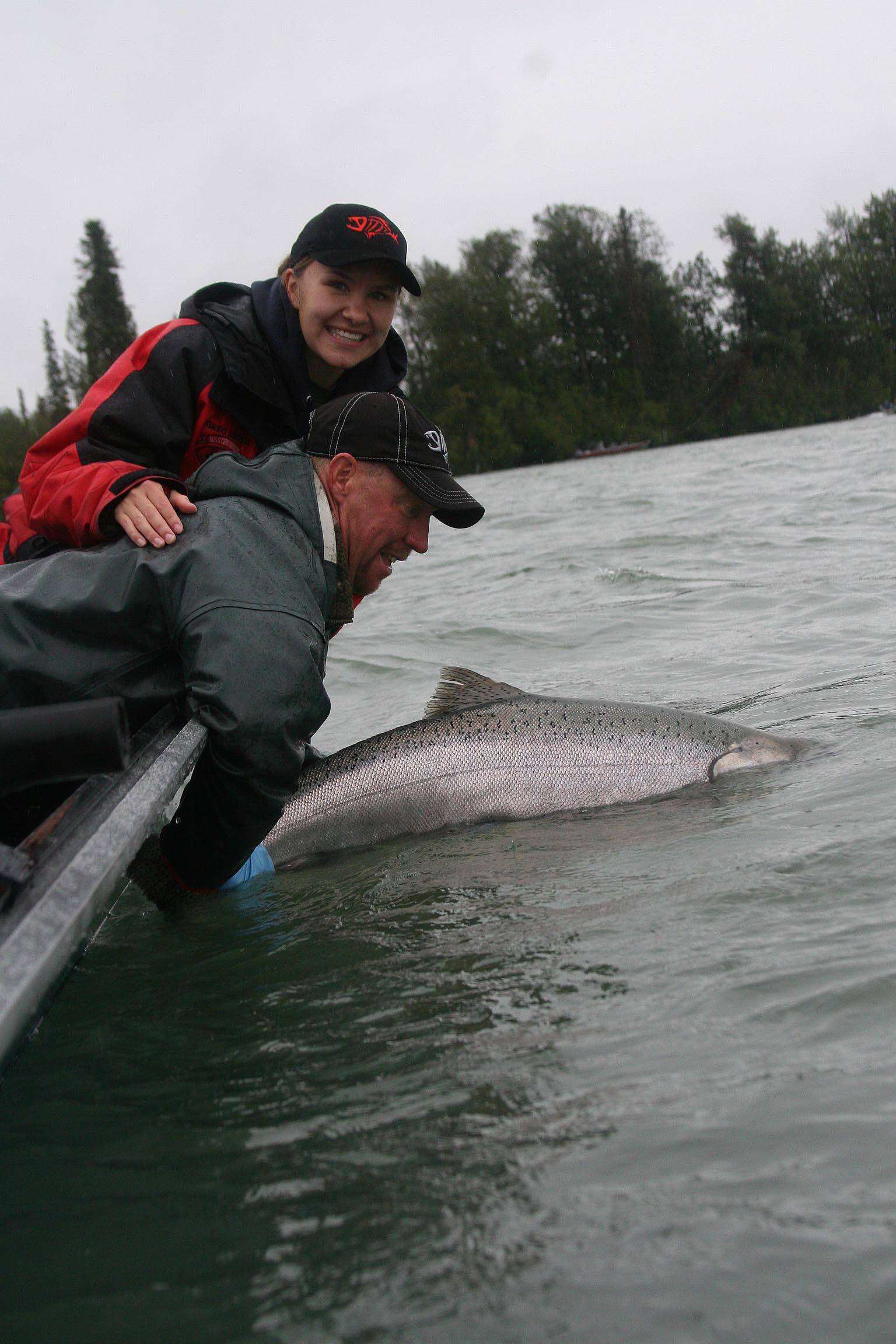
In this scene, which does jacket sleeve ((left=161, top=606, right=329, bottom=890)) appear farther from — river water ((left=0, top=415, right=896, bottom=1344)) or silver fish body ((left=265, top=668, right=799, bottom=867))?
silver fish body ((left=265, top=668, right=799, bottom=867))

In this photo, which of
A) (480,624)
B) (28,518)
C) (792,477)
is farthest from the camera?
(792,477)

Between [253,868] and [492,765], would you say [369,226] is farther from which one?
[253,868]

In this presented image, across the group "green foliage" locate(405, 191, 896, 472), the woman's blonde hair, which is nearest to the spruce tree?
"green foliage" locate(405, 191, 896, 472)

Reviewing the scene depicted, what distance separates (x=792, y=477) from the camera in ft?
80.4

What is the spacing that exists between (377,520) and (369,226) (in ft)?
4.33

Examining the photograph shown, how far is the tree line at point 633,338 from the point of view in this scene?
76938 millimetres

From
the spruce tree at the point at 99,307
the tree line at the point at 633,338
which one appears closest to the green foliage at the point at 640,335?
the tree line at the point at 633,338

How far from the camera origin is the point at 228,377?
4195mm

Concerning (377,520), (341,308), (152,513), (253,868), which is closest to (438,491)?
(377,520)

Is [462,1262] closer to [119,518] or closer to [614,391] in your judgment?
[119,518]

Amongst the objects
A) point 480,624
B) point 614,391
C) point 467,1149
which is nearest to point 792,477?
point 480,624

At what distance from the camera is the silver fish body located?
451 cm

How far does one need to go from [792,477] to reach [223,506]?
2284cm

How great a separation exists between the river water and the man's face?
3.47 feet
